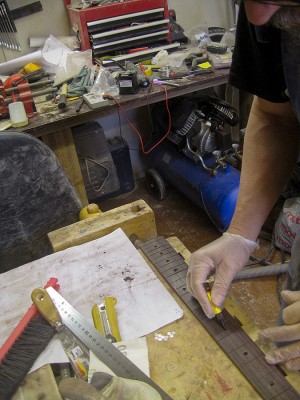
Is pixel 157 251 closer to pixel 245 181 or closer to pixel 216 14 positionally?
pixel 245 181

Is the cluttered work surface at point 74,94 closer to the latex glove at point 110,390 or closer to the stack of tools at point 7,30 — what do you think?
the stack of tools at point 7,30

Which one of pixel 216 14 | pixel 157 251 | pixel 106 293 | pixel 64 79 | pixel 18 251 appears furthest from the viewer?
pixel 216 14

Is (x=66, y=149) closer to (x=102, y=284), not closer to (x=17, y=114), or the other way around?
(x=17, y=114)

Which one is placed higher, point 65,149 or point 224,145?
point 65,149

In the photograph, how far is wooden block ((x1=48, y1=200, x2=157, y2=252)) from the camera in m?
0.96

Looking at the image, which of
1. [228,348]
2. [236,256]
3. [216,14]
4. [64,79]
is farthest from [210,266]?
[216,14]

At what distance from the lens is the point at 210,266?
0.82 meters

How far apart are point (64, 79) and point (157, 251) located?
1293 millimetres

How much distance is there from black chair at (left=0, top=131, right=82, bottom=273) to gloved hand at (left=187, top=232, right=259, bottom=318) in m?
0.56

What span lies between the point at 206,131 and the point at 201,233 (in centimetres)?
56

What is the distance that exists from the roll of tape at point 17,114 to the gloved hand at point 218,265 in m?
1.04

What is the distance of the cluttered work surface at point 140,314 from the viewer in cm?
64

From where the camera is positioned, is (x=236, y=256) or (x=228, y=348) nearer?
(x=228, y=348)

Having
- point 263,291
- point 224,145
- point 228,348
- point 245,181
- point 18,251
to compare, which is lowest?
point 263,291
